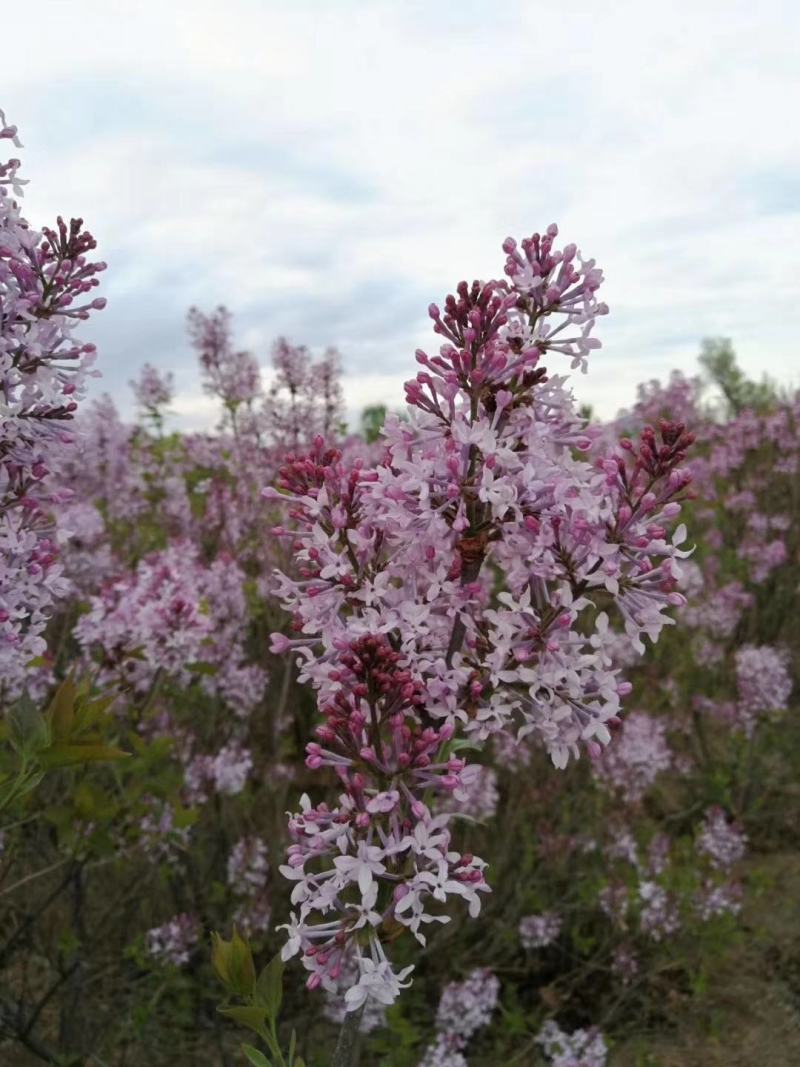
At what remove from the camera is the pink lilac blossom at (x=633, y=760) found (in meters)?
5.50

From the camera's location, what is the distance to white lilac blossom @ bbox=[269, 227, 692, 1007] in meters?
1.68

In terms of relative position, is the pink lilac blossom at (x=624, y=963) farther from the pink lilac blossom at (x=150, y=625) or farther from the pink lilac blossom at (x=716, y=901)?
the pink lilac blossom at (x=150, y=625)

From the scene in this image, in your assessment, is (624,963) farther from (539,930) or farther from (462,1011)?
(462,1011)

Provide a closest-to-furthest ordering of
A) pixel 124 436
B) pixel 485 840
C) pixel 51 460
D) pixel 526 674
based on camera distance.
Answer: pixel 526 674, pixel 51 460, pixel 485 840, pixel 124 436

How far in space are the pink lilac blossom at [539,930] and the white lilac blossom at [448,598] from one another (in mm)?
3172

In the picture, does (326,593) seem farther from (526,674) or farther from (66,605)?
(66,605)

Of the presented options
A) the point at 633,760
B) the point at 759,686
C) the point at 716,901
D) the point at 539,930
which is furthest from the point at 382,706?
the point at 759,686

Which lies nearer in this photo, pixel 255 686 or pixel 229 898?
pixel 229 898

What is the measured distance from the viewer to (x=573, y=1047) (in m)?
4.07

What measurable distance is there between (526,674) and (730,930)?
391 centimetres

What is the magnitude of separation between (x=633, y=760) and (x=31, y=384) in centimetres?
413

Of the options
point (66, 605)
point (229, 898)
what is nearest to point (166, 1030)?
point (229, 898)

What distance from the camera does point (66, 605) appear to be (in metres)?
5.88

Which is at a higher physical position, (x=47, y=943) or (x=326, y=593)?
(x=326, y=593)
